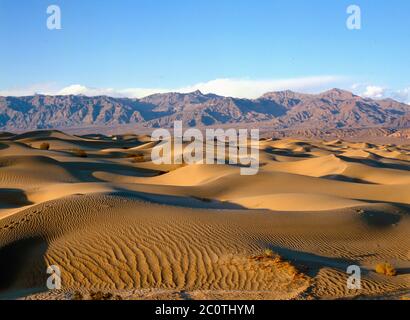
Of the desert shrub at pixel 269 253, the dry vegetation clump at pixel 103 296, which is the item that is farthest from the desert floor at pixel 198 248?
the dry vegetation clump at pixel 103 296

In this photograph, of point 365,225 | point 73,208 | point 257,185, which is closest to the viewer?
point 73,208

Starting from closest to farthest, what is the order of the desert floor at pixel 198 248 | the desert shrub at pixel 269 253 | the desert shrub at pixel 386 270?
1. the desert floor at pixel 198 248
2. the desert shrub at pixel 386 270
3. the desert shrub at pixel 269 253

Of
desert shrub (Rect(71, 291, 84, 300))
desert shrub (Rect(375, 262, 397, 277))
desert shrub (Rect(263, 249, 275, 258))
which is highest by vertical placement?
desert shrub (Rect(71, 291, 84, 300))

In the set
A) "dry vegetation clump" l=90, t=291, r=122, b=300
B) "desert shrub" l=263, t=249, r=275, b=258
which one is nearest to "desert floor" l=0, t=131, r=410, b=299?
"desert shrub" l=263, t=249, r=275, b=258

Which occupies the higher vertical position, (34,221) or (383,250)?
(34,221)

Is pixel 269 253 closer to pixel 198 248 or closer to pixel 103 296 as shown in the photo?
pixel 198 248

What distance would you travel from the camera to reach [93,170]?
96.8 ft

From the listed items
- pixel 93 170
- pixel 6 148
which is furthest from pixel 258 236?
pixel 6 148

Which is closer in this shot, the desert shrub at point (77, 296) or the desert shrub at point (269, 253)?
the desert shrub at point (77, 296)

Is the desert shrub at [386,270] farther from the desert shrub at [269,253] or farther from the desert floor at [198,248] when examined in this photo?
the desert shrub at [269,253]

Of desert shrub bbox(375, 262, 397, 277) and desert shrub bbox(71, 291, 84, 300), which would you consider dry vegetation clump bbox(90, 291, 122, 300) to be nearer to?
desert shrub bbox(71, 291, 84, 300)
